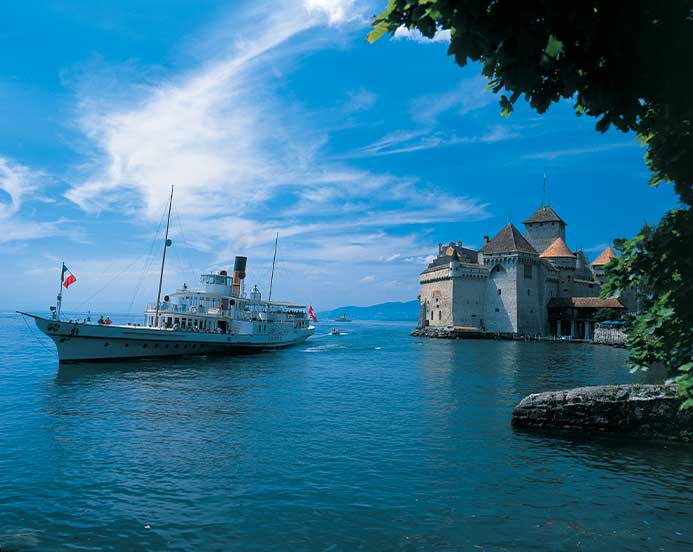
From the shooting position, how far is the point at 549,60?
141 inches

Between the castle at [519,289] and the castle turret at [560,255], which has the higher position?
the castle turret at [560,255]

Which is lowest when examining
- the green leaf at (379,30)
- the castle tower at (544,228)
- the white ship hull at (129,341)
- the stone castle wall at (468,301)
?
the white ship hull at (129,341)

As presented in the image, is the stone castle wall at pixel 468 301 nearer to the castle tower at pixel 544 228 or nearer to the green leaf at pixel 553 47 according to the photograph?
the castle tower at pixel 544 228

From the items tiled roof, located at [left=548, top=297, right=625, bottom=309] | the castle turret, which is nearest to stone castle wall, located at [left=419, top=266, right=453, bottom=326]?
tiled roof, located at [left=548, top=297, right=625, bottom=309]

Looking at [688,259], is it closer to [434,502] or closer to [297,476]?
[434,502]

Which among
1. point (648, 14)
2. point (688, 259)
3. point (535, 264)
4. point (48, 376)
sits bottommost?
point (48, 376)

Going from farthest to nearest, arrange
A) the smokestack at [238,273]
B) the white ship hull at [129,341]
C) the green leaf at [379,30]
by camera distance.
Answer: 1. the smokestack at [238,273]
2. the white ship hull at [129,341]
3. the green leaf at [379,30]

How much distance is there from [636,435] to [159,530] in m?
13.6

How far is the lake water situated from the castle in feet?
206

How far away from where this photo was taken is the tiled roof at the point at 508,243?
260ft

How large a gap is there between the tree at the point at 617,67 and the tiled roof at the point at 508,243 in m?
77.0

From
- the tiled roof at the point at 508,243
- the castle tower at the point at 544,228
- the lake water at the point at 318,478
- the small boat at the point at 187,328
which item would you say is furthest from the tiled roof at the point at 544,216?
the lake water at the point at 318,478

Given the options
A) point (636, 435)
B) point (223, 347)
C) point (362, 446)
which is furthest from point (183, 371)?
point (636, 435)

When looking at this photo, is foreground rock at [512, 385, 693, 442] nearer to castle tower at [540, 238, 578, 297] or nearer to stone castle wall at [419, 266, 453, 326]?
stone castle wall at [419, 266, 453, 326]
